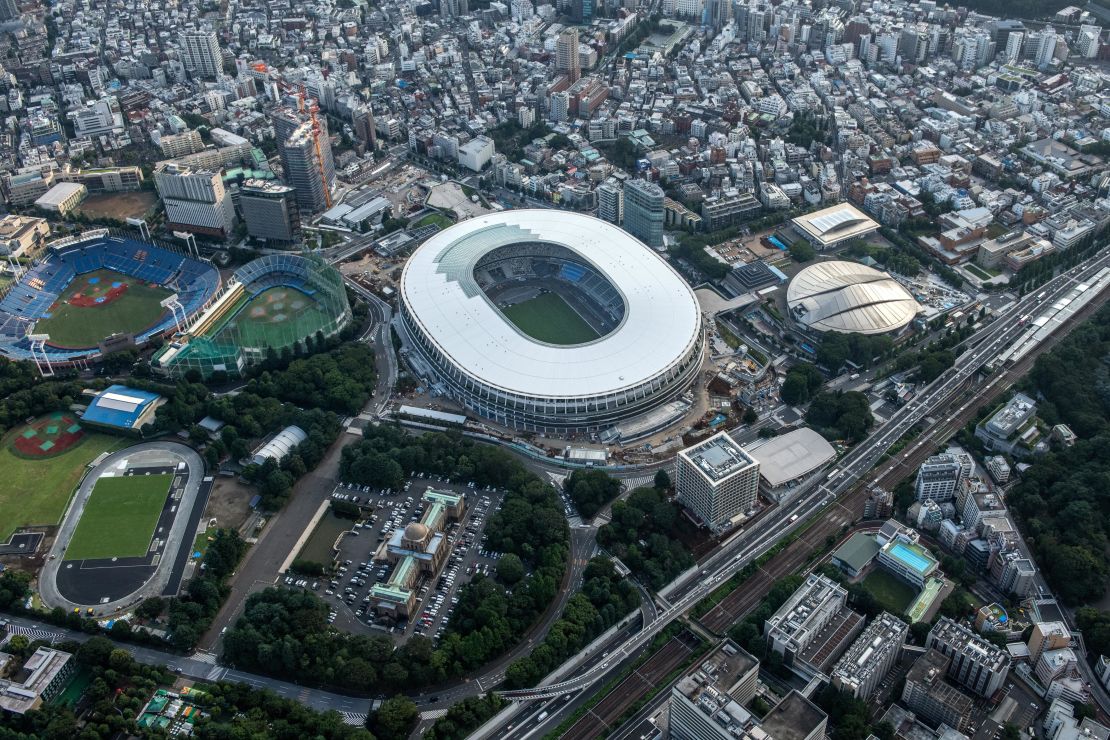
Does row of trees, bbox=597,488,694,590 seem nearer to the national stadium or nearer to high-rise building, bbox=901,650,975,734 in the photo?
the national stadium

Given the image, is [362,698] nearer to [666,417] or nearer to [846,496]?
[666,417]

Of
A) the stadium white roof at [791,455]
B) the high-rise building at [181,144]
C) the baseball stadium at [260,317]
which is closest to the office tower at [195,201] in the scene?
the baseball stadium at [260,317]

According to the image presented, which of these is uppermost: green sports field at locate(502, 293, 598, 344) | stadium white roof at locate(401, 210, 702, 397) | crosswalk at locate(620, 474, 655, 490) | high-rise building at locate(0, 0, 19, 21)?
high-rise building at locate(0, 0, 19, 21)

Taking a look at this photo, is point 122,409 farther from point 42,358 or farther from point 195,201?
point 195,201

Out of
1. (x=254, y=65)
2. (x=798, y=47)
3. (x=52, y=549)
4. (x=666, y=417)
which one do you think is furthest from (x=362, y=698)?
(x=798, y=47)

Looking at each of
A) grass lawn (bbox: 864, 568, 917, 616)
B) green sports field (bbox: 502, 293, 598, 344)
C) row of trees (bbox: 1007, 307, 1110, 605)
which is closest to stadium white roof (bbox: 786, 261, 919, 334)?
row of trees (bbox: 1007, 307, 1110, 605)

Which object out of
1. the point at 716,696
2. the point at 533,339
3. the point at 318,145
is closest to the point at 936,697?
the point at 716,696
